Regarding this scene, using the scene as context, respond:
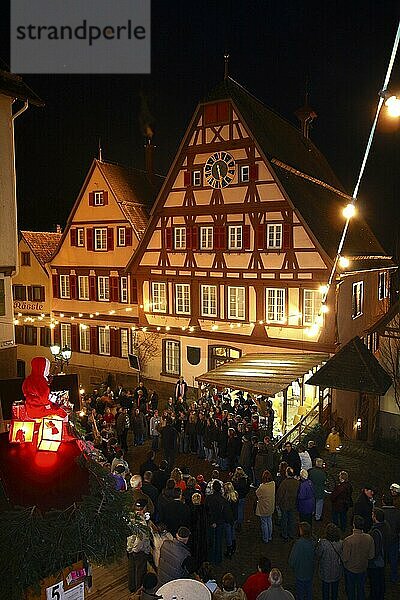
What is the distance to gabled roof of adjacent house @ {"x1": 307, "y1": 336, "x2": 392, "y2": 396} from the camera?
53.6 feet

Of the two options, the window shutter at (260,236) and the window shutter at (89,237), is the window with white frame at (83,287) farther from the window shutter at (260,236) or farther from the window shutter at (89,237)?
the window shutter at (260,236)

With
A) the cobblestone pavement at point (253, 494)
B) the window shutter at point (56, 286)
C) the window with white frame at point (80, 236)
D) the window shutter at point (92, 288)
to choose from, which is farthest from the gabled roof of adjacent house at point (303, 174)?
the window shutter at point (56, 286)

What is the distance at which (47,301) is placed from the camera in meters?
29.8

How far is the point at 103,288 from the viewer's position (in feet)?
91.7

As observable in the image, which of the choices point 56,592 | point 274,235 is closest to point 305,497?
point 56,592

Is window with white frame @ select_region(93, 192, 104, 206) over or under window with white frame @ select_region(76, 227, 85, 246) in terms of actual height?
over

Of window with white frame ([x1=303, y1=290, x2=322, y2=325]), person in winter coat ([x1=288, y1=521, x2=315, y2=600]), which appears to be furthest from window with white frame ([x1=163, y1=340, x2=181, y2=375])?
person in winter coat ([x1=288, y1=521, x2=315, y2=600])

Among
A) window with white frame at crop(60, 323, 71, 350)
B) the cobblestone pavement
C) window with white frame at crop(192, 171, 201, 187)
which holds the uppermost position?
window with white frame at crop(192, 171, 201, 187)

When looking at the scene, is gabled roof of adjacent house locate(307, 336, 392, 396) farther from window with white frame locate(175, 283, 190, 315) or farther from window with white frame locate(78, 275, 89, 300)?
window with white frame locate(78, 275, 89, 300)

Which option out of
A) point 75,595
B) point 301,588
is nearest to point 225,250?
point 301,588

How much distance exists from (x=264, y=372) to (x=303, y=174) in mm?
10225

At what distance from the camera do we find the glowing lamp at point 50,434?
6.71 metres

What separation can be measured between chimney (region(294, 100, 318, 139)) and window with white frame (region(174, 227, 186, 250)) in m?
10.9

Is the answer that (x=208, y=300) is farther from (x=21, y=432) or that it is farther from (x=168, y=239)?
(x=21, y=432)
